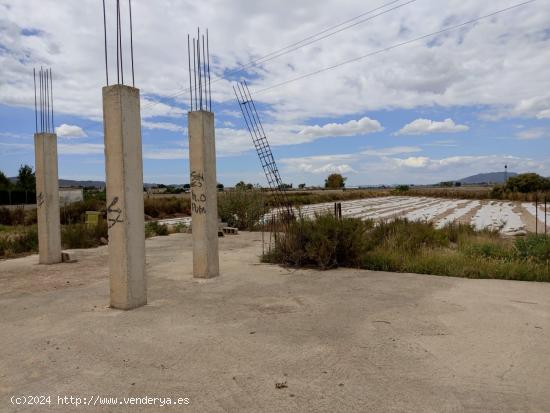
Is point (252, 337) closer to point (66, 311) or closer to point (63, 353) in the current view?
point (63, 353)

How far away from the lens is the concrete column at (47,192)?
442 inches

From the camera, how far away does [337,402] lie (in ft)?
12.3

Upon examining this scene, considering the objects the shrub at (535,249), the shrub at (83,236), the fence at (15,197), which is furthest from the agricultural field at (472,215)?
the fence at (15,197)

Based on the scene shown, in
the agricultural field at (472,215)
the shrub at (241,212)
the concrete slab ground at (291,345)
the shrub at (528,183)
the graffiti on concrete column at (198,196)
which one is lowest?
the concrete slab ground at (291,345)

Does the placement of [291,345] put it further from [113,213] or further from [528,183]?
[528,183]

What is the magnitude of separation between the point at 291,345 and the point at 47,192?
877 centimetres

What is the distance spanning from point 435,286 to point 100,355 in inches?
221

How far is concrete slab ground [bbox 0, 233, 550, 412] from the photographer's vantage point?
12.8 feet

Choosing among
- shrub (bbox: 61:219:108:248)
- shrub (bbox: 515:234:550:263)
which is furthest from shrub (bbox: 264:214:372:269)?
shrub (bbox: 61:219:108:248)

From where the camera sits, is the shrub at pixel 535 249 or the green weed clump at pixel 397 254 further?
the shrub at pixel 535 249

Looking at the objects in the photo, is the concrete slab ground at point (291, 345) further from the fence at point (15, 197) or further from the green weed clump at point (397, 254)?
the fence at point (15, 197)

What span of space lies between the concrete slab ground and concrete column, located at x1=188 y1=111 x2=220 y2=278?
0.64 meters

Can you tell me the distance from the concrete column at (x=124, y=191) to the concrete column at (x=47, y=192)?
215 inches

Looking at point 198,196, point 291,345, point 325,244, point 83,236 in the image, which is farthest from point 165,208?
point 291,345
